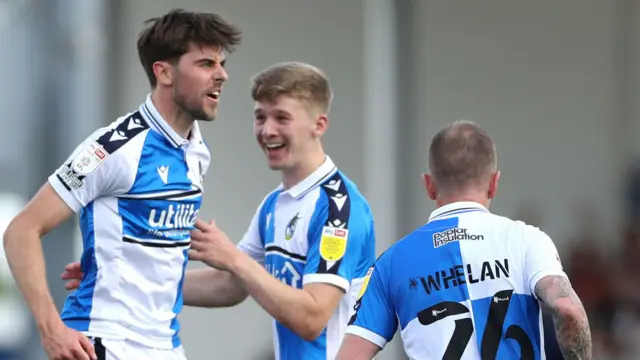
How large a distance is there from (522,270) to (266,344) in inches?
161

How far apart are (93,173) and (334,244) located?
39.4 inches

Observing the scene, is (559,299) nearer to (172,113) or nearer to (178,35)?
(172,113)

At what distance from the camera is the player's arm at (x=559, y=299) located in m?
3.34

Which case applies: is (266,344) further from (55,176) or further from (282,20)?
(55,176)

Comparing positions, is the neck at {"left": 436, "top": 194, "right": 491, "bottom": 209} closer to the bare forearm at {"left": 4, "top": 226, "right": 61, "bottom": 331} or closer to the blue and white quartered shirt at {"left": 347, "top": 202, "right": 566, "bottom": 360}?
the blue and white quartered shirt at {"left": 347, "top": 202, "right": 566, "bottom": 360}

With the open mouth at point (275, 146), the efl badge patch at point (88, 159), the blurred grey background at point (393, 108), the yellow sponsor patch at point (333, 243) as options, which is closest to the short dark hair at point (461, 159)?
the yellow sponsor patch at point (333, 243)

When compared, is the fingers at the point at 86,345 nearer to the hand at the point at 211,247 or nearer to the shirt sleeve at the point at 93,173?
the shirt sleeve at the point at 93,173

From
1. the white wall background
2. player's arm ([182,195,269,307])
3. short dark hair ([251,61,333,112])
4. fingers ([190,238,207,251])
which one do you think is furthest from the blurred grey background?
fingers ([190,238,207,251])

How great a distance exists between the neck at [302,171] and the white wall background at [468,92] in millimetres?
2737

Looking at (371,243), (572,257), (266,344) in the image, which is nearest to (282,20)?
(266,344)

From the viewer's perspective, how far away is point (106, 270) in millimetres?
3990

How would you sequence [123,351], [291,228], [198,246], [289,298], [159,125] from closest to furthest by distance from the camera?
[123,351] → [159,125] → [198,246] → [289,298] → [291,228]

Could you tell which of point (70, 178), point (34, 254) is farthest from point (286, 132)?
point (34, 254)

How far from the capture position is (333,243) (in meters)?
4.50
